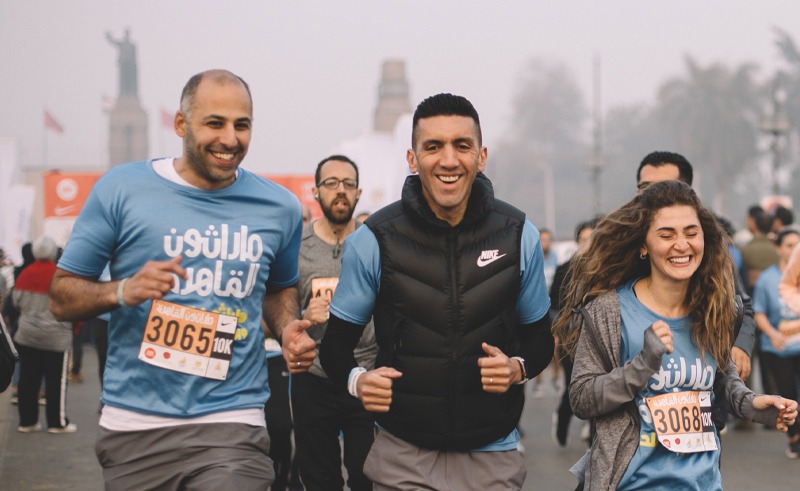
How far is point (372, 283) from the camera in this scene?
12.6 ft

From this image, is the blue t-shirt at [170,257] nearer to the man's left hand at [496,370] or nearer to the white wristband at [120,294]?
the white wristband at [120,294]

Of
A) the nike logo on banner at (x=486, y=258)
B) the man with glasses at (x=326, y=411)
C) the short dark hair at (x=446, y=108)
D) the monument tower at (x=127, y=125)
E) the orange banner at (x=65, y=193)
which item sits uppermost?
the monument tower at (x=127, y=125)

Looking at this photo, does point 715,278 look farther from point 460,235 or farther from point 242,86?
point 242,86

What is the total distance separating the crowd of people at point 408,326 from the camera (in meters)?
3.72

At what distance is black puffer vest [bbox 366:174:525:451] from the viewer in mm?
3715

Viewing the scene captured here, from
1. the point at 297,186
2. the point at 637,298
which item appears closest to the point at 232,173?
the point at 637,298

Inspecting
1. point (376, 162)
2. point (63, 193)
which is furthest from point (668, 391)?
point (63, 193)

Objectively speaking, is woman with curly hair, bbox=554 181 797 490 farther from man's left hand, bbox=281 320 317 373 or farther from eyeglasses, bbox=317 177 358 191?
eyeglasses, bbox=317 177 358 191

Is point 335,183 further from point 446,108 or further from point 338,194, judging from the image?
point 446,108

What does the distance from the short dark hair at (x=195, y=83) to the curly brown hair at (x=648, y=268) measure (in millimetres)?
1445

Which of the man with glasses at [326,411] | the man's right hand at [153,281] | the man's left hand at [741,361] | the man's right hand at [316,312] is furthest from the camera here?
the man with glasses at [326,411]

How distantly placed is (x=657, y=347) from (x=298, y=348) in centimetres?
122

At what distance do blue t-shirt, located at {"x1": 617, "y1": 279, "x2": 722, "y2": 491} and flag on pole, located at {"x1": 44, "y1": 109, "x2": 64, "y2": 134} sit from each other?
6295 centimetres

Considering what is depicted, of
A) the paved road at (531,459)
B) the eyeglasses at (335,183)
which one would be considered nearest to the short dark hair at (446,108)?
the eyeglasses at (335,183)
